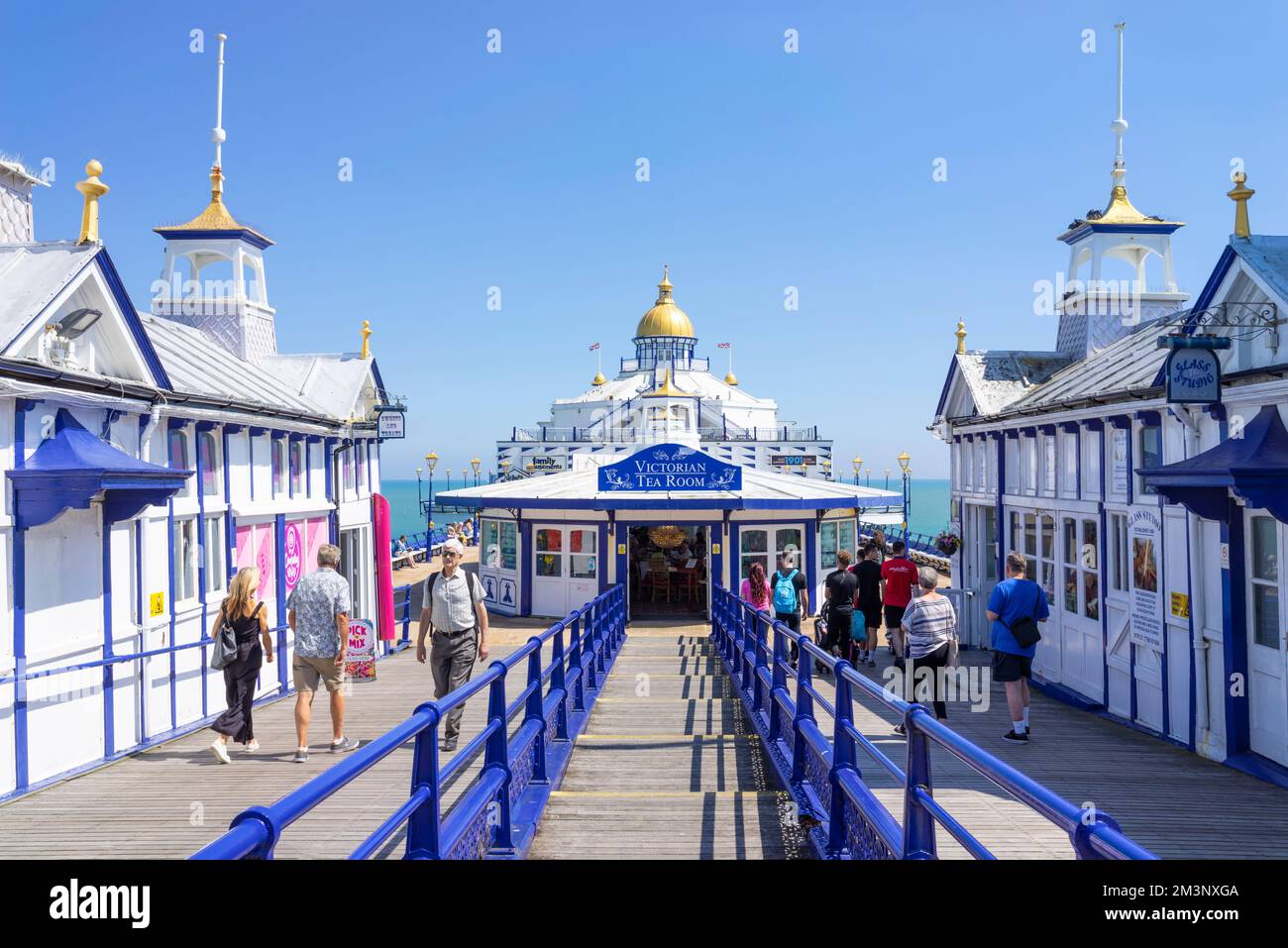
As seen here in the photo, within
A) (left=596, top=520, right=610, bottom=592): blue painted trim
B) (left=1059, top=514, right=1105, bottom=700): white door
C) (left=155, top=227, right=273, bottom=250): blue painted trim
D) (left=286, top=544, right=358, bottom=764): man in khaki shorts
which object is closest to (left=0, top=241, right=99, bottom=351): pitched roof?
(left=286, top=544, right=358, bottom=764): man in khaki shorts

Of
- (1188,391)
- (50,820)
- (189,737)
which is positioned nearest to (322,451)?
(189,737)

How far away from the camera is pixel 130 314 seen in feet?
31.6

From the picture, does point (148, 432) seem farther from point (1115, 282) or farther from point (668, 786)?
point (1115, 282)

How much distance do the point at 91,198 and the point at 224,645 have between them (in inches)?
186

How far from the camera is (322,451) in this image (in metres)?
16.0

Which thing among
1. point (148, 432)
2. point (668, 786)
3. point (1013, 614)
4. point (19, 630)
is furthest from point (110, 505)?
point (1013, 614)

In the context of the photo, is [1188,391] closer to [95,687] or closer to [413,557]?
[95,687]

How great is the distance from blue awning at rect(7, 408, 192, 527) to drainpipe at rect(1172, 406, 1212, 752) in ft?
33.7

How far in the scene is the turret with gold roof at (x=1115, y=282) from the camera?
17531 millimetres

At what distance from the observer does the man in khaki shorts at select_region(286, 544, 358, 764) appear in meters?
8.05

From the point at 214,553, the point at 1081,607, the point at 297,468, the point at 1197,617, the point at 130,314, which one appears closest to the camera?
the point at 130,314

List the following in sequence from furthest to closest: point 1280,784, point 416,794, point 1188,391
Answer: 1. point 1188,391
2. point 1280,784
3. point 416,794

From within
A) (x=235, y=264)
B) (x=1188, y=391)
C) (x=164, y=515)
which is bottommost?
(x=164, y=515)
